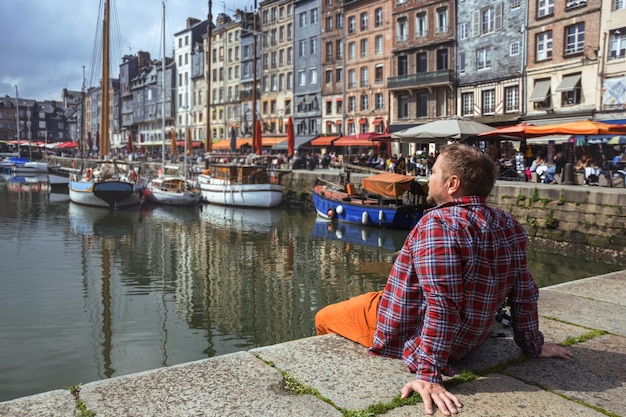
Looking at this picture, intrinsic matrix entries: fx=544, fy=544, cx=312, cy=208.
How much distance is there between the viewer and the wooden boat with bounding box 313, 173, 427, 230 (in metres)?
20.9

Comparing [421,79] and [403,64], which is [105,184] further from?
[403,64]

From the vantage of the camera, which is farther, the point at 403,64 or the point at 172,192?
the point at 403,64

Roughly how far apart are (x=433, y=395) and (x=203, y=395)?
119 centimetres

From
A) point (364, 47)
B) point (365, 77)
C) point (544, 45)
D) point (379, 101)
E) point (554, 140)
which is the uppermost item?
point (364, 47)

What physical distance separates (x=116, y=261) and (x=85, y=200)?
17377 millimetres

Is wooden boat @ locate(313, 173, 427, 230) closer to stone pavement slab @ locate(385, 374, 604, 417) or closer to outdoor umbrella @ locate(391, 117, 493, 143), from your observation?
outdoor umbrella @ locate(391, 117, 493, 143)

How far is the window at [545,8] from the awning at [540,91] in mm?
3686

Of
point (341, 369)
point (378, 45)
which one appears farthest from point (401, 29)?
point (341, 369)

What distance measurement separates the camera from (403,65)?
40.1 m

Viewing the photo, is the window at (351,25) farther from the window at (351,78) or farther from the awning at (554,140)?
the awning at (554,140)

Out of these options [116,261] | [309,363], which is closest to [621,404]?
[309,363]

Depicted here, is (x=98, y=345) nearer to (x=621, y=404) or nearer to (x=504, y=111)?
(x=621, y=404)

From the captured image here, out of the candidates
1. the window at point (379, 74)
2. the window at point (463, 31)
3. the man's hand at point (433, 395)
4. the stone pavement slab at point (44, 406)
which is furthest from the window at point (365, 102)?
the stone pavement slab at point (44, 406)

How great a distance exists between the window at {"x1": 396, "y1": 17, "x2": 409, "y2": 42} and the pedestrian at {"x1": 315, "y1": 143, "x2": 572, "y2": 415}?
1543 inches
